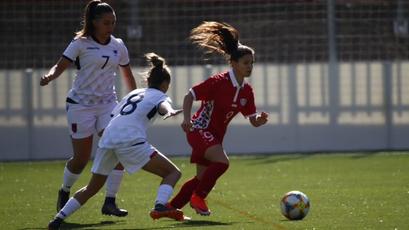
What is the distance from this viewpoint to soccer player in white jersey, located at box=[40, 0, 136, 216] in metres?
9.29

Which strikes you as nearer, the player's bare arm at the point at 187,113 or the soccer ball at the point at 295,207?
the player's bare arm at the point at 187,113

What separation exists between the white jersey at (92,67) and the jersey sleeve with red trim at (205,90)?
834 millimetres

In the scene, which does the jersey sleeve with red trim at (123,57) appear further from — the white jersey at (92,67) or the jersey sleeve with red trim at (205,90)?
the jersey sleeve with red trim at (205,90)

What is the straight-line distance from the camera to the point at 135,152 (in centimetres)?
818

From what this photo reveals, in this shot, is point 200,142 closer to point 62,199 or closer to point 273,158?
point 62,199

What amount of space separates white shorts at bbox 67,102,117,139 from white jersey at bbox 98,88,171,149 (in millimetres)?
1051

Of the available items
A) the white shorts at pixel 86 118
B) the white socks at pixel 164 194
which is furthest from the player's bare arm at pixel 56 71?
the white socks at pixel 164 194

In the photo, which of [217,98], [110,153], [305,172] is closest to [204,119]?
[217,98]

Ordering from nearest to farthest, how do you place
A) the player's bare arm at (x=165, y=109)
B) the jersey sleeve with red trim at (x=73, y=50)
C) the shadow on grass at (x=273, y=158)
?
the player's bare arm at (x=165, y=109)
the jersey sleeve with red trim at (x=73, y=50)
the shadow on grass at (x=273, y=158)

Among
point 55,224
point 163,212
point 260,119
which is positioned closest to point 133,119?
point 163,212

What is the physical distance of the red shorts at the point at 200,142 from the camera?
30.3 feet

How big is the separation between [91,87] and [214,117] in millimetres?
1143

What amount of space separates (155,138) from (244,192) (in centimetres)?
604

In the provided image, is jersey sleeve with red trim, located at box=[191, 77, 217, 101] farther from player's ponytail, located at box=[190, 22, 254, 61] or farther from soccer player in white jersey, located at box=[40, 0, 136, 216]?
soccer player in white jersey, located at box=[40, 0, 136, 216]
